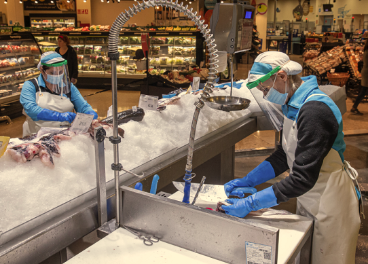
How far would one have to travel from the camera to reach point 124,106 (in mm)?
8180

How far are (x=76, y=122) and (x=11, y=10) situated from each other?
15.2m

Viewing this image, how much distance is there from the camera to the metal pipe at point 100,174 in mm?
1480

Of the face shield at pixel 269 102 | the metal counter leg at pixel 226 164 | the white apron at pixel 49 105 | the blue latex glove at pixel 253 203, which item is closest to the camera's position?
the blue latex glove at pixel 253 203

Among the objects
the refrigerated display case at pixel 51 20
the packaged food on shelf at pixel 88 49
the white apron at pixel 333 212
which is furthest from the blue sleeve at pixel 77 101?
the refrigerated display case at pixel 51 20

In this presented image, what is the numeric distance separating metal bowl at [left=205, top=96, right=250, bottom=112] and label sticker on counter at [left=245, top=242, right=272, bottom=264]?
3.84 feet

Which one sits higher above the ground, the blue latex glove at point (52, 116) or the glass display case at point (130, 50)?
the glass display case at point (130, 50)

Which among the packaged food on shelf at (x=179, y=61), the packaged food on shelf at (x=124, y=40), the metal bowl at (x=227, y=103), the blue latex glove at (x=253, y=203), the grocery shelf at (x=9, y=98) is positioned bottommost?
the grocery shelf at (x=9, y=98)

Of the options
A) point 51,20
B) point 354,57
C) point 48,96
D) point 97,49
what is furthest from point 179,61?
point 51,20

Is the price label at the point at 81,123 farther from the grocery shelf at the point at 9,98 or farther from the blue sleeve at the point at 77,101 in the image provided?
the grocery shelf at the point at 9,98

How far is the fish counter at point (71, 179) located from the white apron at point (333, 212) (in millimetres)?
843

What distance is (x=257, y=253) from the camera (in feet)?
4.22

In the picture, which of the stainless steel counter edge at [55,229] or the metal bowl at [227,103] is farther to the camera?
the metal bowl at [227,103]

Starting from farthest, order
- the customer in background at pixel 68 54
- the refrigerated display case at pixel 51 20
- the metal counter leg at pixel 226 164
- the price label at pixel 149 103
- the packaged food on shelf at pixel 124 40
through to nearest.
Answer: the refrigerated display case at pixel 51 20 < the packaged food on shelf at pixel 124 40 < the customer in background at pixel 68 54 < the metal counter leg at pixel 226 164 < the price label at pixel 149 103

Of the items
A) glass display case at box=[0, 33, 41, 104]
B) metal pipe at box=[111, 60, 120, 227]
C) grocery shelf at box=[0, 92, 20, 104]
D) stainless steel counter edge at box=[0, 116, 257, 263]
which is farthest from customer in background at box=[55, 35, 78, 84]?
metal pipe at box=[111, 60, 120, 227]
